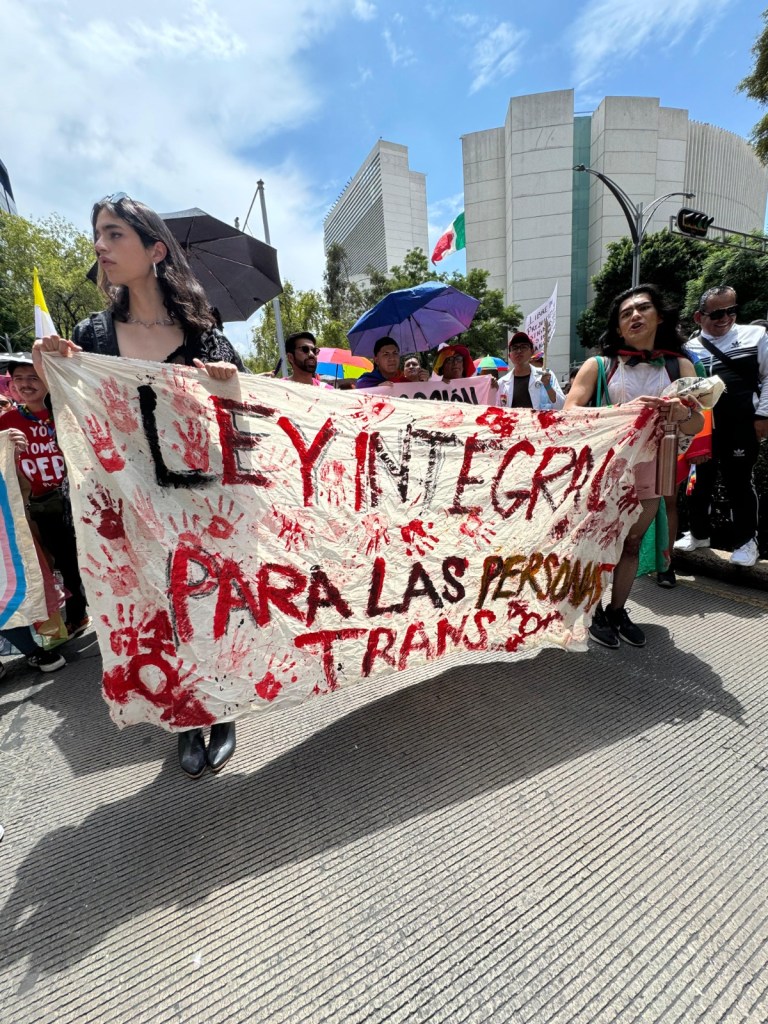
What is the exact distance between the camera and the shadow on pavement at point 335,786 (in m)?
1.40

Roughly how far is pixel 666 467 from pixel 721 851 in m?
1.55

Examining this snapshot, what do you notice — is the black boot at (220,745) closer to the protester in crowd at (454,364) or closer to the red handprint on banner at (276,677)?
the red handprint on banner at (276,677)

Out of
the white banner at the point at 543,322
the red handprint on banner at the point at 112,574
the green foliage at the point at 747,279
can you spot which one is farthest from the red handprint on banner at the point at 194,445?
the green foliage at the point at 747,279

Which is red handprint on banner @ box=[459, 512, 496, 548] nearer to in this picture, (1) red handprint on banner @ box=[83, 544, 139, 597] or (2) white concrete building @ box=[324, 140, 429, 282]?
(1) red handprint on banner @ box=[83, 544, 139, 597]

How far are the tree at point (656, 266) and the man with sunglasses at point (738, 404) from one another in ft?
64.7

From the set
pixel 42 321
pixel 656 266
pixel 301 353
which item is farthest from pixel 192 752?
pixel 656 266

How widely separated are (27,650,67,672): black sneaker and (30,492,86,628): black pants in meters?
0.42

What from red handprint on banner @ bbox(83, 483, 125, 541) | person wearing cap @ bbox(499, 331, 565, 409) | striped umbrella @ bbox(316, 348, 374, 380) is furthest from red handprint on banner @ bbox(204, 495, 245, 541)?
striped umbrella @ bbox(316, 348, 374, 380)

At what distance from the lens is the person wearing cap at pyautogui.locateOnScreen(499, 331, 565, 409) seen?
4453 millimetres

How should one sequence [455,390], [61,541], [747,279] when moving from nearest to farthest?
1. [61,541]
2. [455,390]
3. [747,279]

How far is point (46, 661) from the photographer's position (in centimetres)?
276

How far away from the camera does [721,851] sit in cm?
144

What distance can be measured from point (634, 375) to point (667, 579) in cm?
153

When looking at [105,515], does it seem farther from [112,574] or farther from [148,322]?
[148,322]
